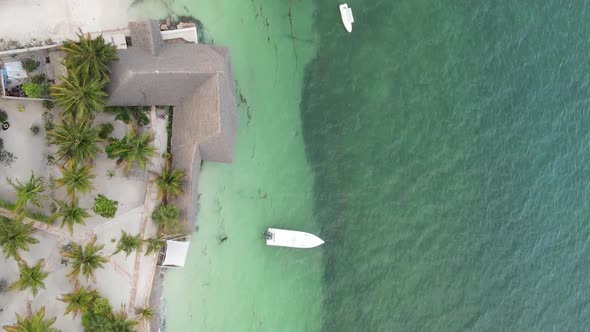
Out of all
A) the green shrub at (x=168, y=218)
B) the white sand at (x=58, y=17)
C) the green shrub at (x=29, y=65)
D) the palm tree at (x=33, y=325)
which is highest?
the white sand at (x=58, y=17)

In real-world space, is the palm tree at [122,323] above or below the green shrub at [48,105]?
below

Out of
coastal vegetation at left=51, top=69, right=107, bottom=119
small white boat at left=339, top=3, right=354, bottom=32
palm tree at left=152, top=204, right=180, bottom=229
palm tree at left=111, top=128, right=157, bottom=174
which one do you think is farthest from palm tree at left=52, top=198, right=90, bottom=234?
small white boat at left=339, top=3, right=354, bottom=32

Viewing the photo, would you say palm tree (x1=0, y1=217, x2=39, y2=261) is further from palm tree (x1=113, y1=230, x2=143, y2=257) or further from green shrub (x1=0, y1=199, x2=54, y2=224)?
palm tree (x1=113, y1=230, x2=143, y2=257)

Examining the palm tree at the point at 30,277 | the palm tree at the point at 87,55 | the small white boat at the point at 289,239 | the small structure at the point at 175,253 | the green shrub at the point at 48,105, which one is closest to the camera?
the palm tree at the point at 30,277

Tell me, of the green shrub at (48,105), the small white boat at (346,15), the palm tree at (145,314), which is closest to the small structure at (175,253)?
the palm tree at (145,314)

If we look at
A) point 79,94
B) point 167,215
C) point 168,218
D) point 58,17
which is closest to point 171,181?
point 167,215

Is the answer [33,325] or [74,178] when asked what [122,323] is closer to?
[33,325]

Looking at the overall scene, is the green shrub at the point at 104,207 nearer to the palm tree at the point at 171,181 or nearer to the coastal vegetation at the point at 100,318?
the palm tree at the point at 171,181
